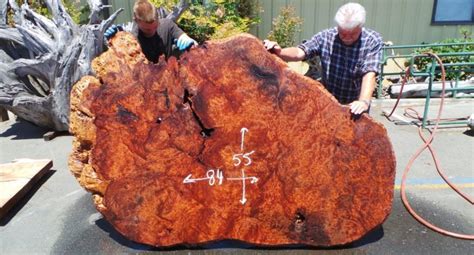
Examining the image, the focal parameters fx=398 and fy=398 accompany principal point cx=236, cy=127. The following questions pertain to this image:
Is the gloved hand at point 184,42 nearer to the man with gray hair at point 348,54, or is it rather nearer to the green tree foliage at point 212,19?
the man with gray hair at point 348,54

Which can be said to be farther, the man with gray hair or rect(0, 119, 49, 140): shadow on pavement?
rect(0, 119, 49, 140): shadow on pavement

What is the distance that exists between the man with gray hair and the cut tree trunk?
2918 mm

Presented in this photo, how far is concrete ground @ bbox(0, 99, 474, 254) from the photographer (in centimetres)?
284

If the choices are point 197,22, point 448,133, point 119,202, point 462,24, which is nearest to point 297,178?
point 119,202

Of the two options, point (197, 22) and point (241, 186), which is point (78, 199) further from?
point (197, 22)

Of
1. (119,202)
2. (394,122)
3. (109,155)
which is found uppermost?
(109,155)

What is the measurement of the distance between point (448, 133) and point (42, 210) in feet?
15.3

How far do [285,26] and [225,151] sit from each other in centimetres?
584

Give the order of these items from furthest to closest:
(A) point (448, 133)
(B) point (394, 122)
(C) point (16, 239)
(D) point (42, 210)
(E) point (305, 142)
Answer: (B) point (394, 122) < (A) point (448, 133) < (D) point (42, 210) < (C) point (16, 239) < (E) point (305, 142)

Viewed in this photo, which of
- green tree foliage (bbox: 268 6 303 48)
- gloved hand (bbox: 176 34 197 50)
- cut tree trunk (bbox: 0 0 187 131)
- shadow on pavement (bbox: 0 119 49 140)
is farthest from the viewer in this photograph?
green tree foliage (bbox: 268 6 303 48)

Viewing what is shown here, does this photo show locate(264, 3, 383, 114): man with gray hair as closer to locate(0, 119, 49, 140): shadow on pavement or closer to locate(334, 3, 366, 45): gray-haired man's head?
locate(334, 3, 366, 45): gray-haired man's head

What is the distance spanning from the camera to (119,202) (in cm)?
267

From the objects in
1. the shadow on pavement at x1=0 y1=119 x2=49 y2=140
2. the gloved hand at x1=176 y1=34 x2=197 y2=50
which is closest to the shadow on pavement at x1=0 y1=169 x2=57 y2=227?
the shadow on pavement at x1=0 y1=119 x2=49 y2=140

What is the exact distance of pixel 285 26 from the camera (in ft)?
26.0
